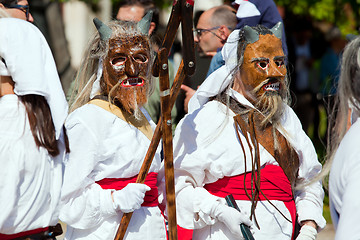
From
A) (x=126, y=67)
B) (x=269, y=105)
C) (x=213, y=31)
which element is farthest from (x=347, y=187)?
(x=213, y=31)

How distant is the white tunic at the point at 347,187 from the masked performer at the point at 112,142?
114cm

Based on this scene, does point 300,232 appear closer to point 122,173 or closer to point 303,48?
point 122,173

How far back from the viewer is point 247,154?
3.71m

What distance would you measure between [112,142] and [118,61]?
505mm

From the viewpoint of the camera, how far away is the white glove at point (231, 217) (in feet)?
11.5

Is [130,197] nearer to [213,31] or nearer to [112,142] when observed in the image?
[112,142]

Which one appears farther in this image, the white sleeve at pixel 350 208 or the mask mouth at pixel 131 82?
the mask mouth at pixel 131 82

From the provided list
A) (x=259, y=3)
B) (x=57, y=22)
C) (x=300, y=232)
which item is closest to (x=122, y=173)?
(x=300, y=232)

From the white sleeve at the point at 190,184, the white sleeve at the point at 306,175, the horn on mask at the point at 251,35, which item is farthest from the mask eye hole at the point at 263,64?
the white sleeve at the point at 190,184

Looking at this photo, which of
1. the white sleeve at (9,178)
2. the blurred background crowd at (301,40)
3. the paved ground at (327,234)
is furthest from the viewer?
the blurred background crowd at (301,40)

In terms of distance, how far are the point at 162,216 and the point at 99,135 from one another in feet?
2.04

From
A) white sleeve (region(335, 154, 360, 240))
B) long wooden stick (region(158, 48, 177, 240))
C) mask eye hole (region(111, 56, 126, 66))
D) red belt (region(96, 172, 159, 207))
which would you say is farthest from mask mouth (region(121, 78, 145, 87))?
white sleeve (region(335, 154, 360, 240))

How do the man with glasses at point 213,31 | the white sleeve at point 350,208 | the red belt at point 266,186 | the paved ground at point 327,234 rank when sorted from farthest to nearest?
the paved ground at point 327,234 < the man with glasses at point 213,31 < the red belt at point 266,186 < the white sleeve at point 350,208

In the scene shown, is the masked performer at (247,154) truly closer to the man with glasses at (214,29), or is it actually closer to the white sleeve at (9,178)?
the white sleeve at (9,178)
